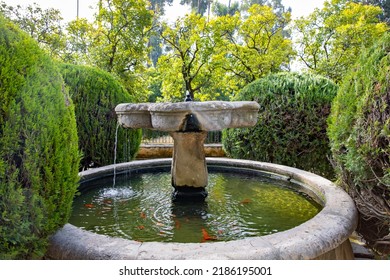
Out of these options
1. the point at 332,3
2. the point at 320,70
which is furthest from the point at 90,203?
the point at 332,3

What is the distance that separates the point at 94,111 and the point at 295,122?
3676 mm

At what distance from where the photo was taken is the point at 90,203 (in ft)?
12.1

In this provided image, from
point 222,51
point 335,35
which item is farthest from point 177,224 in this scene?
point 335,35

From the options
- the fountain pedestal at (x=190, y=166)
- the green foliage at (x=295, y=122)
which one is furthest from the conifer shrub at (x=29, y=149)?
the green foliage at (x=295, y=122)

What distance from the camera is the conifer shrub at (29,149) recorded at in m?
1.85

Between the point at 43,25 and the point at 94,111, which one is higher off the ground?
the point at 43,25

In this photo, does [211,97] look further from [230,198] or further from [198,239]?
[198,239]

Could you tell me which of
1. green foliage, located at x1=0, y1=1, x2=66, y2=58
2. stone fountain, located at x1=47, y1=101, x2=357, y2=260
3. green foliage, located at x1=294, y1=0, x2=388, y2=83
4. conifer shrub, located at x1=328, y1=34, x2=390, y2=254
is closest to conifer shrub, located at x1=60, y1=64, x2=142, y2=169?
stone fountain, located at x1=47, y1=101, x2=357, y2=260

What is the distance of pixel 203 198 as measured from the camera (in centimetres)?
382

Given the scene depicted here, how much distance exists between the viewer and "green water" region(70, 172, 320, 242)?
2.79 meters

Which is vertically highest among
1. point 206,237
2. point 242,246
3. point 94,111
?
point 94,111

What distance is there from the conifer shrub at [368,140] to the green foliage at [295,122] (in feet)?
7.20

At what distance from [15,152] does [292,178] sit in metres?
3.50

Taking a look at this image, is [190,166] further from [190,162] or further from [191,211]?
[191,211]
